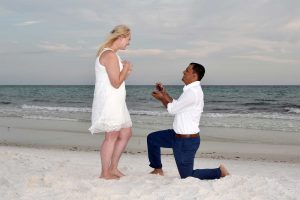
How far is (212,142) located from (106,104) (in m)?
6.45

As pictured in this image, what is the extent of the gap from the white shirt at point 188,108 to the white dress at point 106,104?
61cm

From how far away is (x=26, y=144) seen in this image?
10.4 meters

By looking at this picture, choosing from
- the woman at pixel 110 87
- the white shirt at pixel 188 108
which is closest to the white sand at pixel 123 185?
the woman at pixel 110 87

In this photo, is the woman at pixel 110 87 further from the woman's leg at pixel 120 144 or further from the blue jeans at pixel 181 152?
the blue jeans at pixel 181 152

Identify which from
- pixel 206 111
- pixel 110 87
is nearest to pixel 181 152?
pixel 110 87

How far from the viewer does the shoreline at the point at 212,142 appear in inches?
365

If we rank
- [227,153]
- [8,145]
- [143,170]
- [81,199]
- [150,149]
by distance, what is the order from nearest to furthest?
[81,199] < [150,149] < [143,170] < [227,153] < [8,145]

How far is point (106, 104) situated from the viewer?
4965 mm

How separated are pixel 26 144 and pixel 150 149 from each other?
581 centimetres

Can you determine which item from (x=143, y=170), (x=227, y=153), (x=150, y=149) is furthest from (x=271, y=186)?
(x=227, y=153)

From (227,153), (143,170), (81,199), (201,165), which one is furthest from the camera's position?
(227,153)

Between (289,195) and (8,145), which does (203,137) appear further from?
(289,195)

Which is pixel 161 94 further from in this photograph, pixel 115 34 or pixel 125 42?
pixel 115 34

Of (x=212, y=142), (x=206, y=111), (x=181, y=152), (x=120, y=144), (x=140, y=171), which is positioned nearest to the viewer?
(x=181, y=152)
